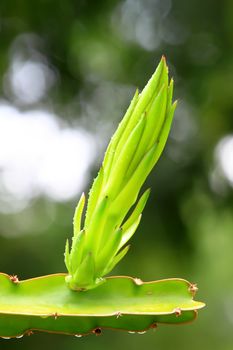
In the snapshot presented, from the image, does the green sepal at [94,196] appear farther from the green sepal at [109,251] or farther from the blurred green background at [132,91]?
the blurred green background at [132,91]

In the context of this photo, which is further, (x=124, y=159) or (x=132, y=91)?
(x=132, y=91)

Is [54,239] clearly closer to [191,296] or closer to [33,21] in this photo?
[33,21]

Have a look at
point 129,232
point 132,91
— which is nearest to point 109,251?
point 129,232

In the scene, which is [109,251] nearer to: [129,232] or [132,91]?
[129,232]

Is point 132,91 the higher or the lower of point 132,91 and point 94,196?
the higher

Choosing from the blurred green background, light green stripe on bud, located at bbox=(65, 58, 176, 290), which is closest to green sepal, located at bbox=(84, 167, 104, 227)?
light green stripe on bud, located at bbox=(65, 58, 176, 290)

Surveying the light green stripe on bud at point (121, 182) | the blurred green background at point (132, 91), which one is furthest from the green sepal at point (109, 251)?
the blurred green background at point (132, 91)

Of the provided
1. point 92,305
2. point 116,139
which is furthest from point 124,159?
point 92,305
